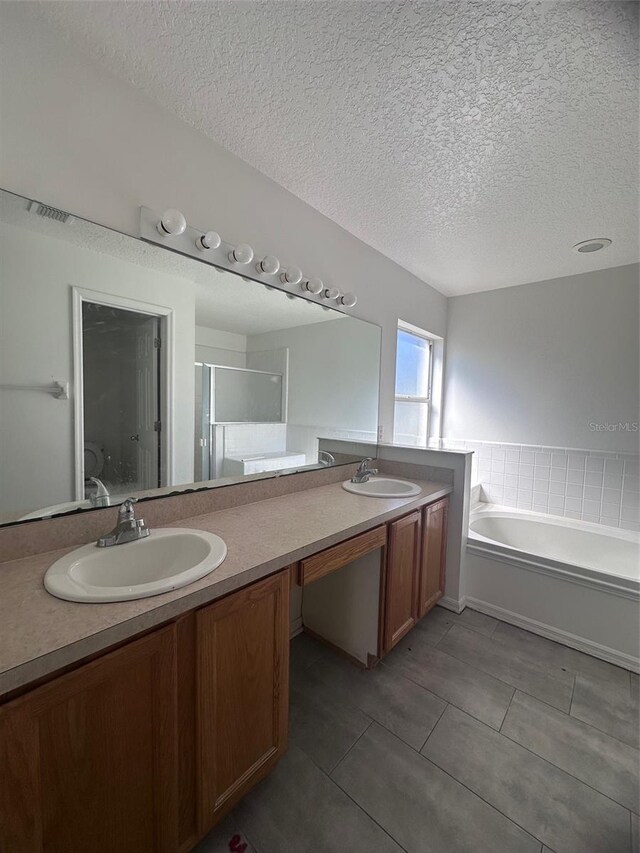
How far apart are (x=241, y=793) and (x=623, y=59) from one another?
101 inches

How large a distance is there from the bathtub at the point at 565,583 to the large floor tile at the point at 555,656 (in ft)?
0.15

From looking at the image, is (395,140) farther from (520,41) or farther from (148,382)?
(148,382)

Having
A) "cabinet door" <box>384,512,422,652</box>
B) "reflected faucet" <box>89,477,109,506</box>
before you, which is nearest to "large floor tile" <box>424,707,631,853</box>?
"cabinet door" <box>384,512,422,652</box>

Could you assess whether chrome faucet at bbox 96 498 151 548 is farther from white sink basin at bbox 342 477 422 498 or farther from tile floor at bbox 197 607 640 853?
white sink basin at bbox 342 477 422 498

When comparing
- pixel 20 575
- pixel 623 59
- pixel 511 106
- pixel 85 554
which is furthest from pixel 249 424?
pixel 623 59

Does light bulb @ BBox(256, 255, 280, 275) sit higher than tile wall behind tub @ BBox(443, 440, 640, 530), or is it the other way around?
light bulb @ BBox(256, 255, 280, 275)

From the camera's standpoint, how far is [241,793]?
1027mm

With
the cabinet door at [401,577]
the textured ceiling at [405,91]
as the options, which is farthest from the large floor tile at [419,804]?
the textured ceiling at [405,91]

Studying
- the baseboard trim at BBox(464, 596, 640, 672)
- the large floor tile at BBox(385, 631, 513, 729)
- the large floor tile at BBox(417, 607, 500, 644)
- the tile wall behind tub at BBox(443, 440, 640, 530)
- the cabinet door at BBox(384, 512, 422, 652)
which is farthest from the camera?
the tile wall behind tub at BBox(443, 440, 640, 530)

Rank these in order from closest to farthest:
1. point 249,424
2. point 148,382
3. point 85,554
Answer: point 85,554
point 148,382
point 249,424

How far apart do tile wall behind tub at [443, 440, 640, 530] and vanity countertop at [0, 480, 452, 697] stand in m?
1.89

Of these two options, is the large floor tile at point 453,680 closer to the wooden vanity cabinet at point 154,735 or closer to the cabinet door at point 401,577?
the cabinet door at point 401,577

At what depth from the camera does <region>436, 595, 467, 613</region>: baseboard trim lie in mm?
2207

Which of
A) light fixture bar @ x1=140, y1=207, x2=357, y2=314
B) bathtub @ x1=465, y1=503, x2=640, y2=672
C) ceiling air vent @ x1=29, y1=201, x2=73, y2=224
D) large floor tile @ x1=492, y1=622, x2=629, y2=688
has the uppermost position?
light fixture bar @ x1=140, y1=207, x2=357, y2=314
